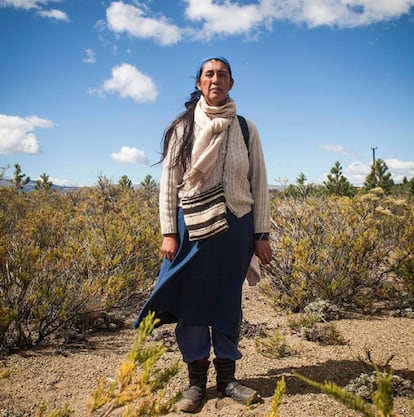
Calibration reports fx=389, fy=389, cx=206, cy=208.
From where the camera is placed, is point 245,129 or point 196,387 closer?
point 196,387

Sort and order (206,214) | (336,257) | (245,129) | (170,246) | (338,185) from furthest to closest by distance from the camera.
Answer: (338,185)
(336,257)
(245,129)
(170,246)
(206,214)

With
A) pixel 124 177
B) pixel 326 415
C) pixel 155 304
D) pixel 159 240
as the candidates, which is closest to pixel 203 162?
pixel 155 304

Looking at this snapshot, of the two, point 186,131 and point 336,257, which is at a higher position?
point 186,131

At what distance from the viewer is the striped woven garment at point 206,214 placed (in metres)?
2.12

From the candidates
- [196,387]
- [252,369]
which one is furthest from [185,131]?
[252,369]

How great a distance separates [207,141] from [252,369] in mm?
1666

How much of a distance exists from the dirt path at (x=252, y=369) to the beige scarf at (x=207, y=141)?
4.00 feet

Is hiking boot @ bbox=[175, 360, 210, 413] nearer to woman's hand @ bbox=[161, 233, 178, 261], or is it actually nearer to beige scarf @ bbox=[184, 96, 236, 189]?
woman's hand @ bbox=[161, 233, 178, 261]

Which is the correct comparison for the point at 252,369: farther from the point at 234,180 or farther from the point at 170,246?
the point at 234,180

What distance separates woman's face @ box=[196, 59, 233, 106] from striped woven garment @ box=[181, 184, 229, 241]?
1.73 feet

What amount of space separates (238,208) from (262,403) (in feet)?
3.60

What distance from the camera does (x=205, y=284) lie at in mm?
2180

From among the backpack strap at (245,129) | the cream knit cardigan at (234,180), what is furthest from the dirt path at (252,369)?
the backpack strap at (245,129)

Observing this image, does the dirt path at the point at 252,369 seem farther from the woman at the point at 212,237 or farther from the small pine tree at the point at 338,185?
the small pine tree at the point at 338,185
